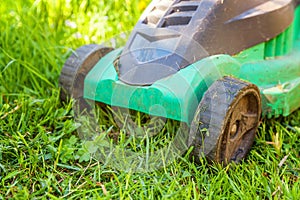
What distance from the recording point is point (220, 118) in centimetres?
163

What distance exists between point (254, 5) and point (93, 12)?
1.03 metres

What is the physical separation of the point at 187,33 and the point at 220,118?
0.35 m

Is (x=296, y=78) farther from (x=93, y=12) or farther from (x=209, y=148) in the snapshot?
(x=93, y=12)

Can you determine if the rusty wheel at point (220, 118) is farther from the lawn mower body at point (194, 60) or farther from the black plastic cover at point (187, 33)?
the black plastic cover at point (187, 33)

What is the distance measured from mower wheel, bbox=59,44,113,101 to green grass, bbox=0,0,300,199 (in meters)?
0.05

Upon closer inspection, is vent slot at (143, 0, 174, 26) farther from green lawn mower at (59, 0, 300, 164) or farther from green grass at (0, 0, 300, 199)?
green grass at (0, 0, 300, 199)

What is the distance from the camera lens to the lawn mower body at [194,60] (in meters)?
1.74

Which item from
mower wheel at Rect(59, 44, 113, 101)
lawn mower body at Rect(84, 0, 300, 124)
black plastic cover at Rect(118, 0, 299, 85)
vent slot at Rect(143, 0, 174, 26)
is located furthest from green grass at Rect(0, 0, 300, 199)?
vent slot at Rect(143, 0, 174, 26)

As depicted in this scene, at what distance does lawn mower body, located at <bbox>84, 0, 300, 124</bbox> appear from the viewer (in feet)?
5.72

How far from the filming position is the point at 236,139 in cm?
177

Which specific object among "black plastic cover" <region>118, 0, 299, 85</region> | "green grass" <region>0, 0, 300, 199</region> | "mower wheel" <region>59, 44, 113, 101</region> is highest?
"black plastic cover" <region>118, 0, 299, 85</region>

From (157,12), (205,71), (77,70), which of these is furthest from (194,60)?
(77,70)

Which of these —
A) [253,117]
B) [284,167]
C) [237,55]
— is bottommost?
[284,167]

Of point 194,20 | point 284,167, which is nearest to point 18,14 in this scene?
point 194,20
